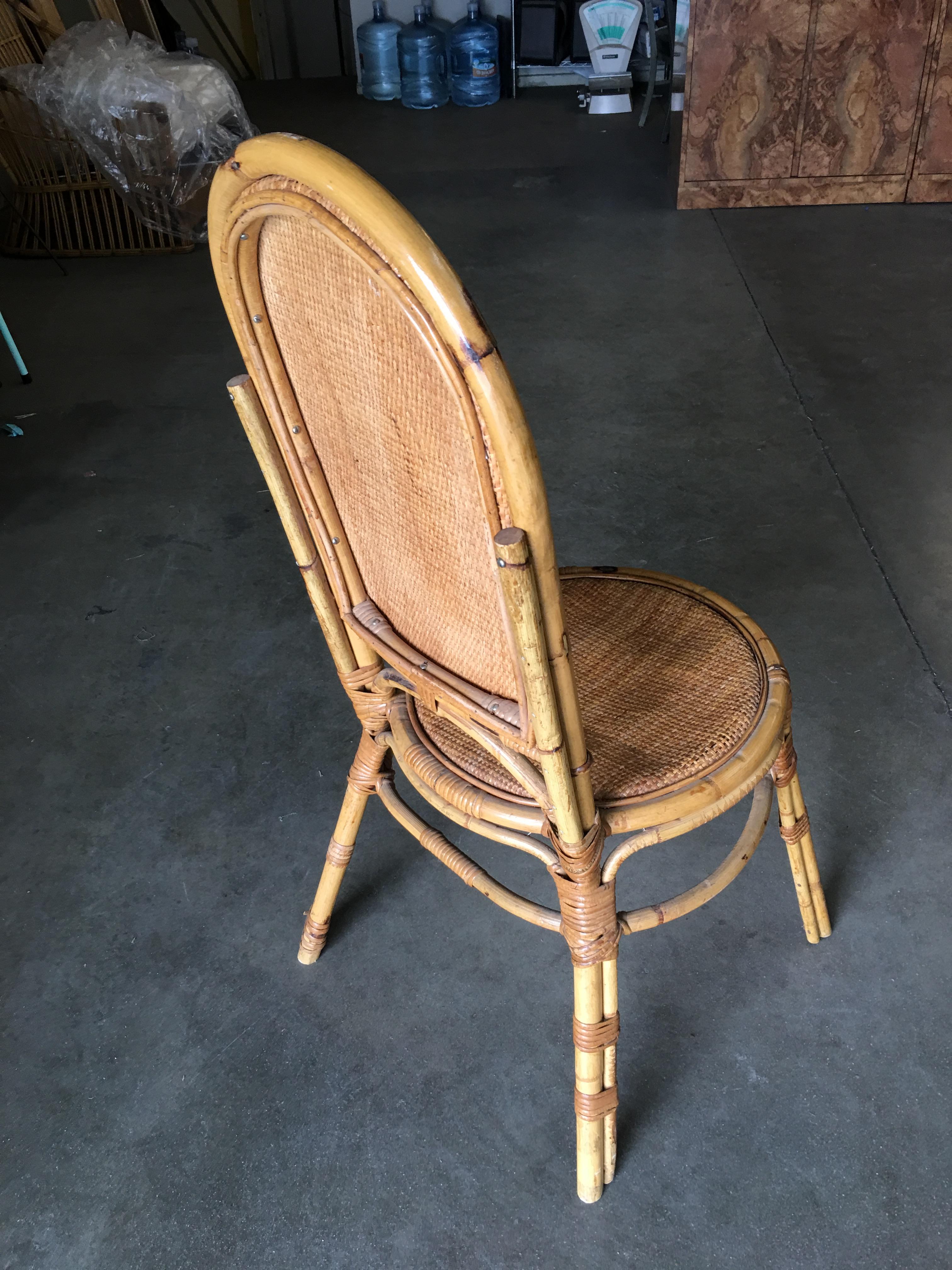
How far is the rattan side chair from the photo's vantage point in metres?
0.69

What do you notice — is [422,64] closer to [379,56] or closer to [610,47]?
[379,56]

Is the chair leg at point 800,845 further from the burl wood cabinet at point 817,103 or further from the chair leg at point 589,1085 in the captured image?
the burl wood cabinet at point 817,103

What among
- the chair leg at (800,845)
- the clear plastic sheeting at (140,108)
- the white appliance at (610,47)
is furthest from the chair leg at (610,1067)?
the white appliance at (610,47)

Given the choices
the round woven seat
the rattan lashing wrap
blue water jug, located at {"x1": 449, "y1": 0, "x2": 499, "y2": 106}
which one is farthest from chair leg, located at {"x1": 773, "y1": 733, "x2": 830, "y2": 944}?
blue water jug, located at {"x1": 449, "y1": 0, "x2": 499, "y2": 106}

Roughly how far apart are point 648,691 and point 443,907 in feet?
1.94

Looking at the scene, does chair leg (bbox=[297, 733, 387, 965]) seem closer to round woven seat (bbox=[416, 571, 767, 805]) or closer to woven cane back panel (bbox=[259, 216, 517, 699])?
round woven seat (bbox=[416, 571, 767, 805])

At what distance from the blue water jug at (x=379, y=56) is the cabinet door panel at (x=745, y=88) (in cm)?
226

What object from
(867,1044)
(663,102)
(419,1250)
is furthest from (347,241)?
(663,102)

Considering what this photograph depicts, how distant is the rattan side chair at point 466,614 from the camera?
69 cm

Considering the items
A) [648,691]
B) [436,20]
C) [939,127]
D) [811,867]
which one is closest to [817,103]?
[939,127]

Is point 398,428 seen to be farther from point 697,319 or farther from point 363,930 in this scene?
point 697,319

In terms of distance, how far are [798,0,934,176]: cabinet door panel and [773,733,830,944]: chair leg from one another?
334cm

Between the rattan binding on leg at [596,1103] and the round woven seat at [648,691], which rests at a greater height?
the round woven seat at [648,691]

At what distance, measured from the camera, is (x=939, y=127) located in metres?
3.92
